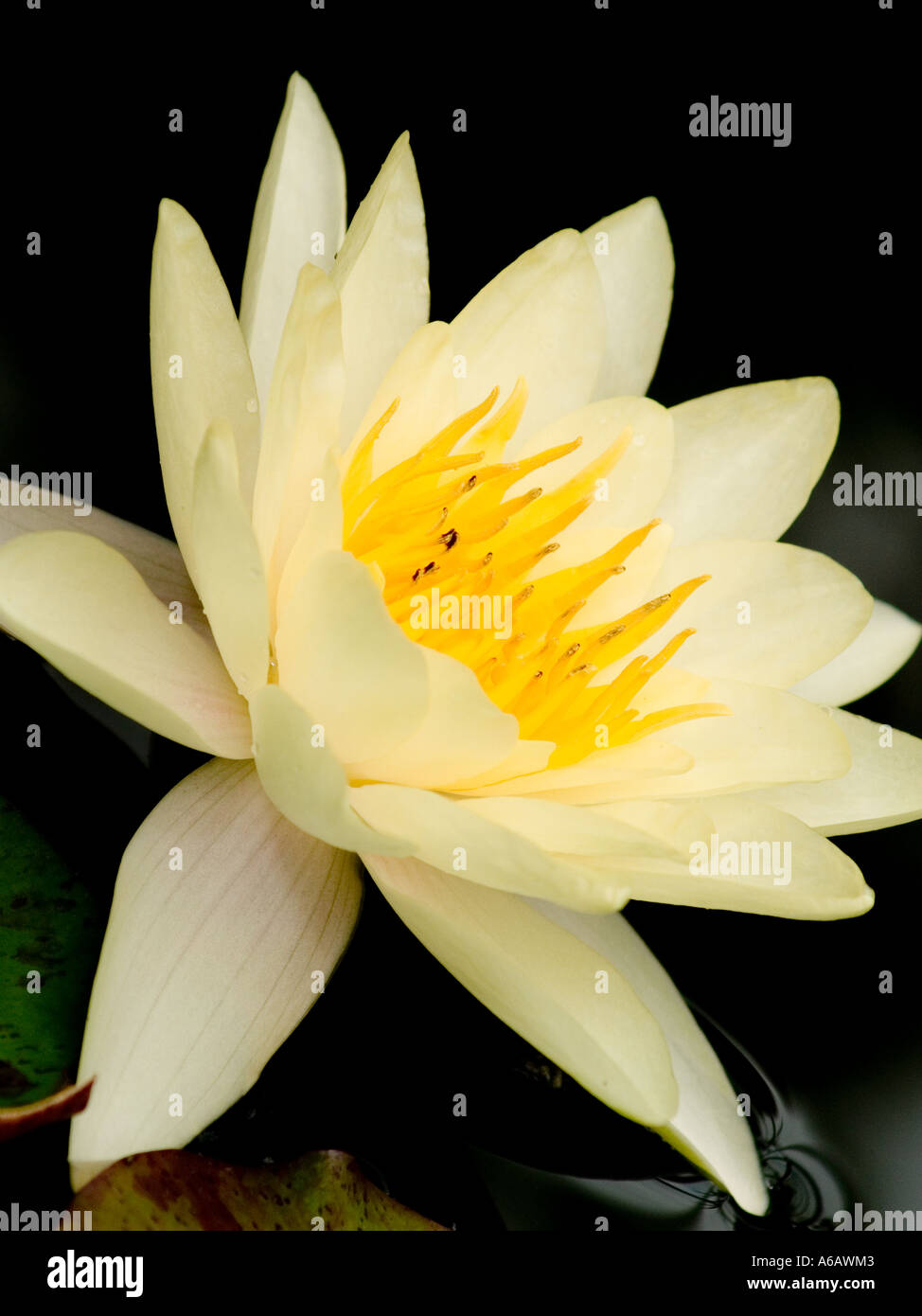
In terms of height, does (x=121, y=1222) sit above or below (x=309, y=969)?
below

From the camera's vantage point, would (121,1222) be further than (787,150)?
No

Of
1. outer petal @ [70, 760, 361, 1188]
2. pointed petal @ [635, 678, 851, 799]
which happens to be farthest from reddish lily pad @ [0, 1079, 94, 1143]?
pointed petal @ [635, 678, 851, 799]

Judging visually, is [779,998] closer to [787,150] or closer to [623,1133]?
[623,1133]

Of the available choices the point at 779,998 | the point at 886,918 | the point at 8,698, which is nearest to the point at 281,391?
the point at 8,698

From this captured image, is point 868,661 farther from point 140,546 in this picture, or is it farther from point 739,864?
point 140,546

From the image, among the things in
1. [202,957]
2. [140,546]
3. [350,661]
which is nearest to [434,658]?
[350,661]

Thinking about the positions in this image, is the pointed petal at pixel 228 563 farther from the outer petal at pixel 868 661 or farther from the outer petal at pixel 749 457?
the outer petal at pixel 868 661
